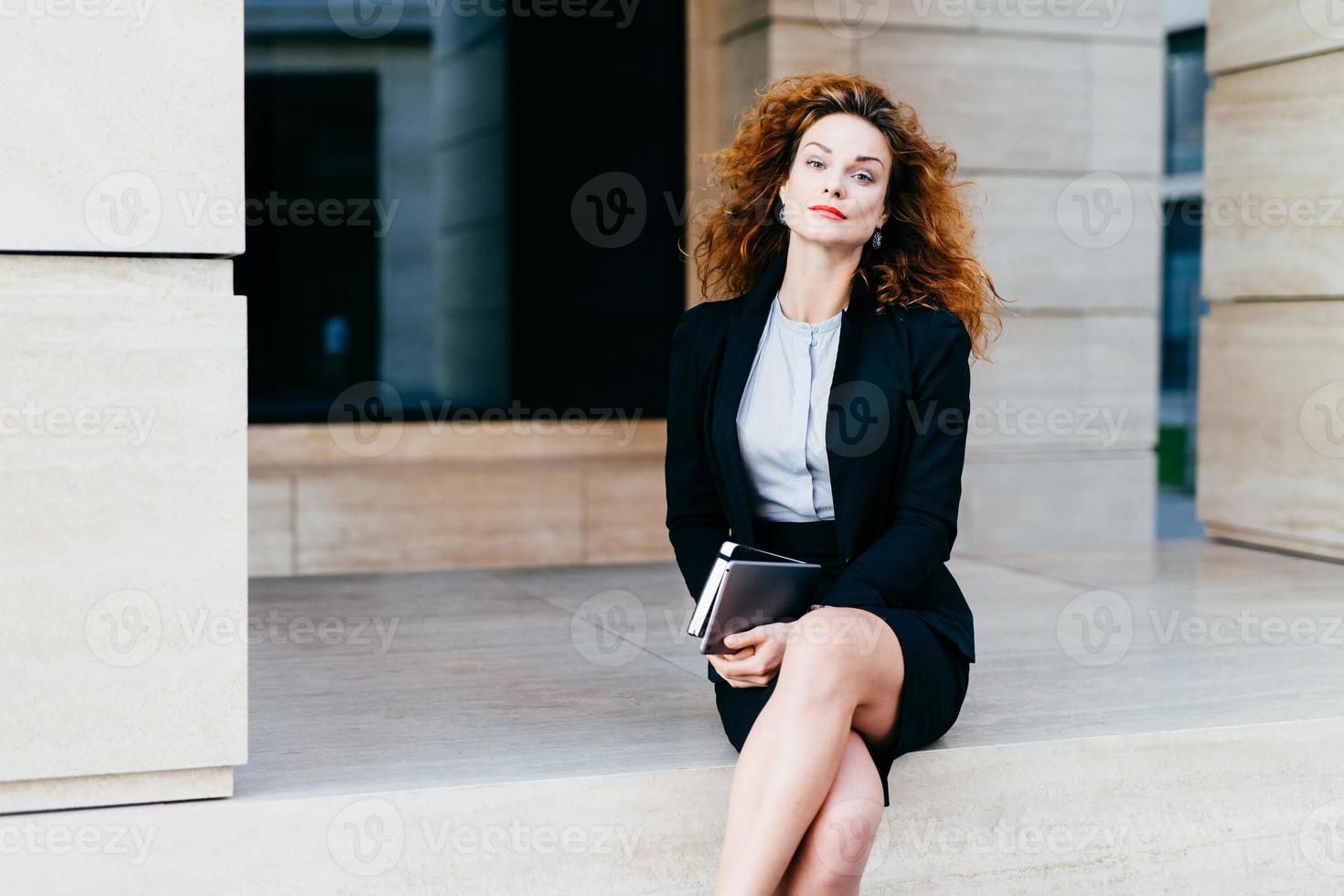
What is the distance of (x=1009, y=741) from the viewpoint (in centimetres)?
332

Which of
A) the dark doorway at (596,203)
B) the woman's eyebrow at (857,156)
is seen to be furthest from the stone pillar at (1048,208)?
the woman's eyebrow at (857,156)

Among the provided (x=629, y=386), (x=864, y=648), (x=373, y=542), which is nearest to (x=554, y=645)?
(x=864, y=648)

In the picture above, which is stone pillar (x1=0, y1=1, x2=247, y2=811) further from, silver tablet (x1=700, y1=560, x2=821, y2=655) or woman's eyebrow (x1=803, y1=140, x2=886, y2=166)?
woman's eyebrow (x1=803, y1=140, x2=886, y2=166)

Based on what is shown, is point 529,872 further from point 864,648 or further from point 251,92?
point 251,92

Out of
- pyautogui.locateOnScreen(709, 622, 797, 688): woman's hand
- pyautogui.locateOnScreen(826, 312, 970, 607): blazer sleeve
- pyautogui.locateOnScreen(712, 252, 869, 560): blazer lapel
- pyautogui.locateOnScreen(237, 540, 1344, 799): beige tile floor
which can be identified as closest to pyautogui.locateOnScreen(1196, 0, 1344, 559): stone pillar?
pyautogui.locateOnScreen(237, 540, 1344, 799): beige tile floor

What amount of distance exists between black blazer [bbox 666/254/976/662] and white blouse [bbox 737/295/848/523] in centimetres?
4

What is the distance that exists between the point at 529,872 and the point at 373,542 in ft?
12.9

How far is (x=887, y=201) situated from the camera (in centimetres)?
344

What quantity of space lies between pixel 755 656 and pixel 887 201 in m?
1.16

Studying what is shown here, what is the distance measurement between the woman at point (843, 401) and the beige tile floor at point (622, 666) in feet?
1.13

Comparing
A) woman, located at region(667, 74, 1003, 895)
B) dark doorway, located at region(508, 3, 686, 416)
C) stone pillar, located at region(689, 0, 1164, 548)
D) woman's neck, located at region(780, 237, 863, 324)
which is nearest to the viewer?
woman, located at region(667, 74, 1003, 895)

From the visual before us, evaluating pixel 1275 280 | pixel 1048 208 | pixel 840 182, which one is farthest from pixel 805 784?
pixel 1048 208

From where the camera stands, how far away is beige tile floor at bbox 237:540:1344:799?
326 centimetres

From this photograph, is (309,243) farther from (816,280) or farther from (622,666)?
(816,280)
